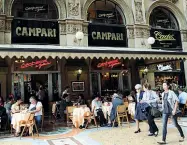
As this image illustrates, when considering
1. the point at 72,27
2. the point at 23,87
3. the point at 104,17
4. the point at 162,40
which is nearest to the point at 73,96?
the point at 23,87

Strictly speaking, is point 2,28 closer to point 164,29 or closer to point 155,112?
point 155,112

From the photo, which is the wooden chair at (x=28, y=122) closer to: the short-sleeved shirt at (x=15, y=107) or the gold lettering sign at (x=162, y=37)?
the short-sleeved shirt at (x=15, y=107)

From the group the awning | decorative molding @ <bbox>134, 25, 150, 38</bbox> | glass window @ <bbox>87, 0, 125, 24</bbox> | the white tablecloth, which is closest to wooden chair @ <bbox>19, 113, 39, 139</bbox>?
the white tablecloth

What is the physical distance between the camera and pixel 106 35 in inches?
554

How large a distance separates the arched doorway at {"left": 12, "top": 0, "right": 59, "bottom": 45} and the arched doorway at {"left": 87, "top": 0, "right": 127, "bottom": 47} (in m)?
2.14

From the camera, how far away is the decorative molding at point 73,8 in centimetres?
1319

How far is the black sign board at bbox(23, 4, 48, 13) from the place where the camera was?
12687 mm

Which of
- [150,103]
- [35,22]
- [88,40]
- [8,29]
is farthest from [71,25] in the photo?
[150,103]

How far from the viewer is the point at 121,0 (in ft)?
48.9

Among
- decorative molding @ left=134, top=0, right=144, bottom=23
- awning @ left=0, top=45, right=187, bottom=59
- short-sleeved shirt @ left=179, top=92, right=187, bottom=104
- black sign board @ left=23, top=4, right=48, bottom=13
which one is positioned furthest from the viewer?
decorative molding @ left=134, top=0, right=144, bottom=23

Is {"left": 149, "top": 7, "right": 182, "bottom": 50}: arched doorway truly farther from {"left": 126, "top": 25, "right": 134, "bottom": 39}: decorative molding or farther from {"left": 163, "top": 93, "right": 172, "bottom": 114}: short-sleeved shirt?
{"left": 163, "top": 93, "right": 172, "bottom": 114}: short-sleeved shirt

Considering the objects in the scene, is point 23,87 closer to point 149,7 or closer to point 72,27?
point 72,27

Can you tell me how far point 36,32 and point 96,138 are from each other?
7.30 metres

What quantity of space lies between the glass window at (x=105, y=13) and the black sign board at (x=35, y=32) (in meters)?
2.38
